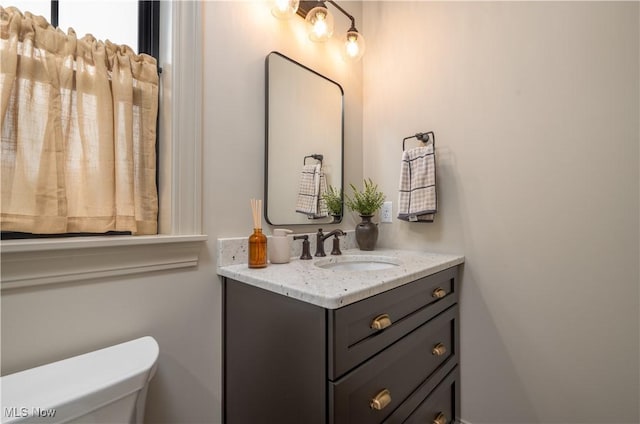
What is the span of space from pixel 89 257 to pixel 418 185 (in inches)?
50.9

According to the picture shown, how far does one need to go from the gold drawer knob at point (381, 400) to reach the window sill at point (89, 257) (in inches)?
28.7

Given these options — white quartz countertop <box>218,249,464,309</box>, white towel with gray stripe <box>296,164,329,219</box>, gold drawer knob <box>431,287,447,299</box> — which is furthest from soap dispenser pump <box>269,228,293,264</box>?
gold drawer knob <box>431,287,447,299</box>

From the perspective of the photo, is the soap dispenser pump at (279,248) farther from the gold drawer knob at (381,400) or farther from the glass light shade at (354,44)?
the glass light shade at (354,44)

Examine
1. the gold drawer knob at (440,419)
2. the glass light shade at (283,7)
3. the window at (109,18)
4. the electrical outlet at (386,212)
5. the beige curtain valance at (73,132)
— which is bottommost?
the gold drawer knob at (440,419)

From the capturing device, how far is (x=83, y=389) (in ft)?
1.97

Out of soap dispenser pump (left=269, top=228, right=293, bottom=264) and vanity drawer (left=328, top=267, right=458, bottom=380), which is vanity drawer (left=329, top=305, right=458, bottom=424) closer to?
vanity drawer (left=328, top=267, right=458, bottom=380)

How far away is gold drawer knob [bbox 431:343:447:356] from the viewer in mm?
1114

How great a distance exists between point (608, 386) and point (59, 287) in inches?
71.6

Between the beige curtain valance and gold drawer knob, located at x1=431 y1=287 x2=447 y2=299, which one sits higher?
the beige curtain valance

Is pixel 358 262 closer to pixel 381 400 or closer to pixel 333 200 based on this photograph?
pixel 333 200

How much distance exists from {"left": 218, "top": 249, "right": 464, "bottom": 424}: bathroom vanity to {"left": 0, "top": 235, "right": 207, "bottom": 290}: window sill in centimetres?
19

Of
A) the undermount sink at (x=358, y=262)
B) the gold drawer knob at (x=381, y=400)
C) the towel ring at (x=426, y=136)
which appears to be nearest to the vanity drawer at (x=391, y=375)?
the gold drawer knob at (x=381, y=400)

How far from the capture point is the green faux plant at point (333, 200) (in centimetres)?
148

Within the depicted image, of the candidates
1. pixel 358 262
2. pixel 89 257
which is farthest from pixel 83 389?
pixel 358 262
